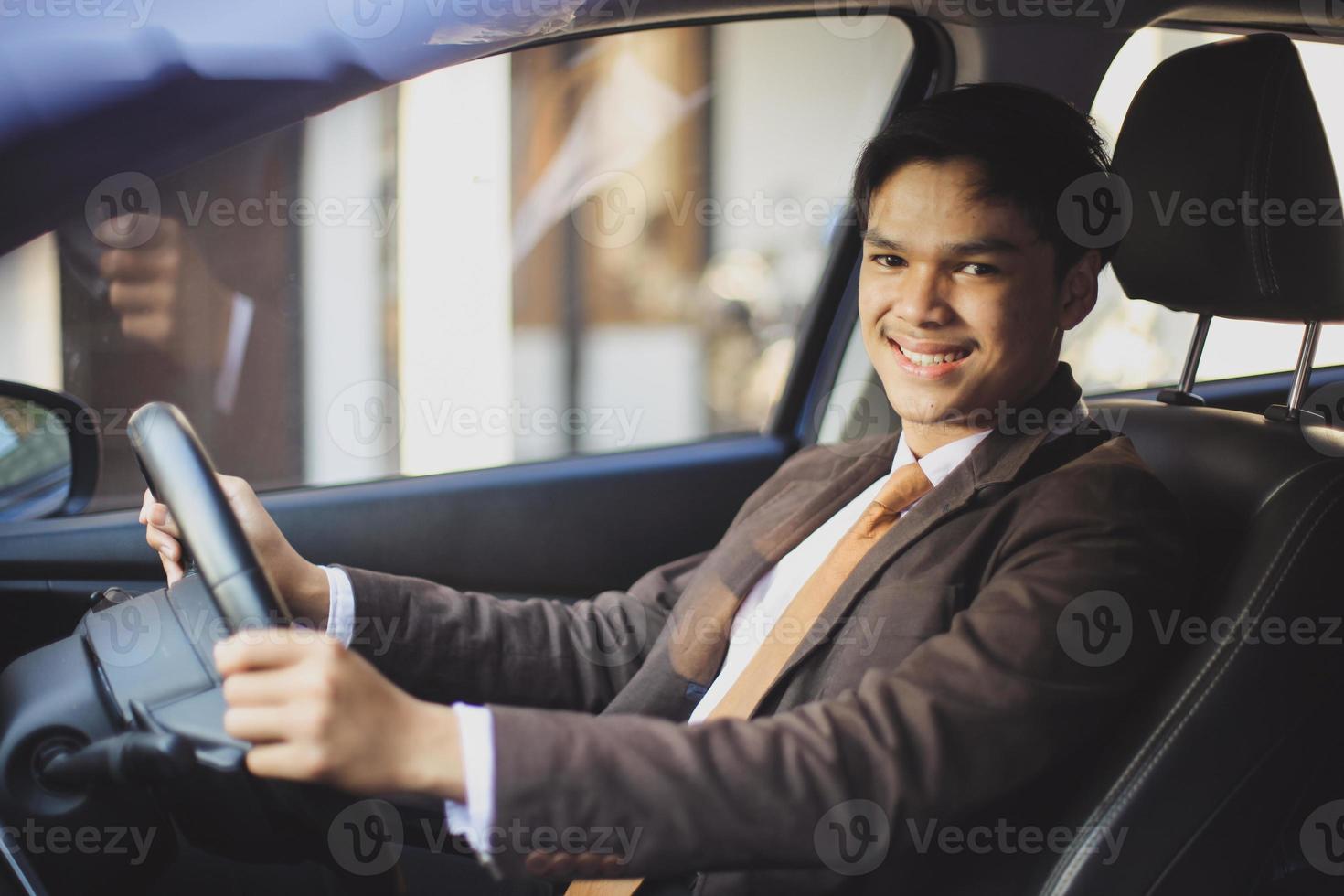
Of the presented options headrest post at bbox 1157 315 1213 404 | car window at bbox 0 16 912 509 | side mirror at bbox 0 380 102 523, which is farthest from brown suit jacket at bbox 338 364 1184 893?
car window at bbox 0 16 912 509

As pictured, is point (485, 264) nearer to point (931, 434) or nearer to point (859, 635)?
point (931, 434)

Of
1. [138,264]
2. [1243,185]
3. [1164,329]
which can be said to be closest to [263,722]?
[1243,185]

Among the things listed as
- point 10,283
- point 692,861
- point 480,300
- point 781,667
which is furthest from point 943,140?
point 480,300

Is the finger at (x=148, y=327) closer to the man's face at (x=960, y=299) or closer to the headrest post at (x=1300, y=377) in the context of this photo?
the man's face at (x=960, y=299)

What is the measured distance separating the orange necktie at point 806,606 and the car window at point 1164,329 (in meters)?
0.47

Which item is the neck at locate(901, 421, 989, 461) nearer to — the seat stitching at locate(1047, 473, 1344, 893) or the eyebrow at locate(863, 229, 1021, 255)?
the eyebrow at locate(863, 229, 1021, 255)

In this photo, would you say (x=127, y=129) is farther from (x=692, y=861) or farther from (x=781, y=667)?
(x=781, y=667)

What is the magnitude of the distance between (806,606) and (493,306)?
2480 millimetres

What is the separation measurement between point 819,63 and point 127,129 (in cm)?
336

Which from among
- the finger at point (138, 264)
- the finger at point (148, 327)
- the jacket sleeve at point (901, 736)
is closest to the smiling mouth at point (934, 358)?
the jacket sleeve at point (901, 736)

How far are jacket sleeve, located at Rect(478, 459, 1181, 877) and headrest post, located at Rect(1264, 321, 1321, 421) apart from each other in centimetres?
33

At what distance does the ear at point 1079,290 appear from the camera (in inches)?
66.4

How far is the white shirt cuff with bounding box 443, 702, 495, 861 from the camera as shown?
3.52 ft

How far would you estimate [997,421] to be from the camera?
1646mm
